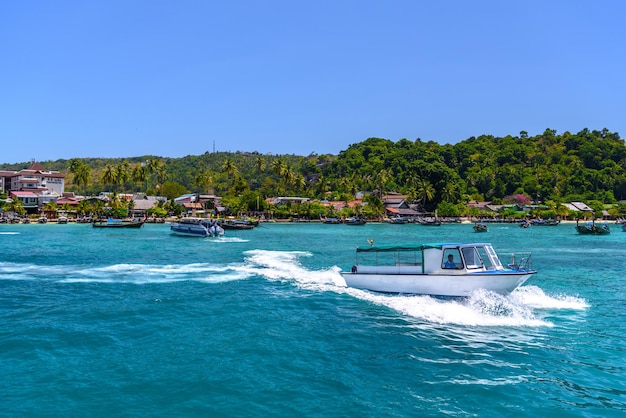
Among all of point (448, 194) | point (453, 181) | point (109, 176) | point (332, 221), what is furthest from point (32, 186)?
point (453, 181)

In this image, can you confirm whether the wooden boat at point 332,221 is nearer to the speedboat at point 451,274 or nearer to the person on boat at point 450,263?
the speedboat at point 451,274

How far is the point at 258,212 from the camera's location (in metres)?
135

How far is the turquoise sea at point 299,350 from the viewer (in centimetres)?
1339

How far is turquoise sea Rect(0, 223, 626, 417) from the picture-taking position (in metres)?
13.4

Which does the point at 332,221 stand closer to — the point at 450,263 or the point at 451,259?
the point at 451,259

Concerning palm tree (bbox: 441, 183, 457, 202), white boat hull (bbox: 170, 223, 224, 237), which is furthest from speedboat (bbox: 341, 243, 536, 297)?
palm tree (bbox: 441, 183, 457, 202)

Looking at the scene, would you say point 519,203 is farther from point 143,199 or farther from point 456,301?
point 456,301

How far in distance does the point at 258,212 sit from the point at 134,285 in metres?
105

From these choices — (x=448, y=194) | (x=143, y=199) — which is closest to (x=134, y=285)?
(x=143, y=199)

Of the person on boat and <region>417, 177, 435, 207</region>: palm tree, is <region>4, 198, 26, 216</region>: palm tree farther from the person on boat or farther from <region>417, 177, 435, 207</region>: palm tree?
the person on boat

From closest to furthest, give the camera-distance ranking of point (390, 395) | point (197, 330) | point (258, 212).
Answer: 1. point (390, 395)
2. point (197, 330)
3. point (258, 212)

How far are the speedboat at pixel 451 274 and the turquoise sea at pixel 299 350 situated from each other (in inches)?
24.1

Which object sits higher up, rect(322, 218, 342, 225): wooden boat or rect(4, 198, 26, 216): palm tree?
rect(4, 198, 26, 216): palm tree

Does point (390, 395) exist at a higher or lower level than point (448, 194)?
lower
